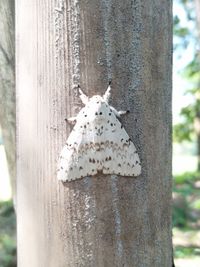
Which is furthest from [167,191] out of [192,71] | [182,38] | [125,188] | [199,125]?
[199,125]

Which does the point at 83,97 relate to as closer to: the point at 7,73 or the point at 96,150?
the point at 96,150

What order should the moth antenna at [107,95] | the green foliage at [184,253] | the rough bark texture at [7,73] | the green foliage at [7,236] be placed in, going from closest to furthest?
1. the moth antenna at [107,95]
2. the rough bark texture at [7,73]
3. the green foliage at [184,253]
4. the green foliage at [7,236]

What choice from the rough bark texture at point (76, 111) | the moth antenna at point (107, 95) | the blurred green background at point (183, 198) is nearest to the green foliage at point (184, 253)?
the blurred green background at point (183, 198)

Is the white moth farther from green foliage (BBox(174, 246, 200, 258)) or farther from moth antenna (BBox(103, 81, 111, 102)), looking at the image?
green foliage (BBox(174, 246, 200, 258))

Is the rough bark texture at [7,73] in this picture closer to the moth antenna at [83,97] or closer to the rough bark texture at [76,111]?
the rough bark texture at [76,111]

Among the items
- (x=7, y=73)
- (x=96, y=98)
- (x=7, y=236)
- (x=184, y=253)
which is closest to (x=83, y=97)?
(x=96, y=98)
